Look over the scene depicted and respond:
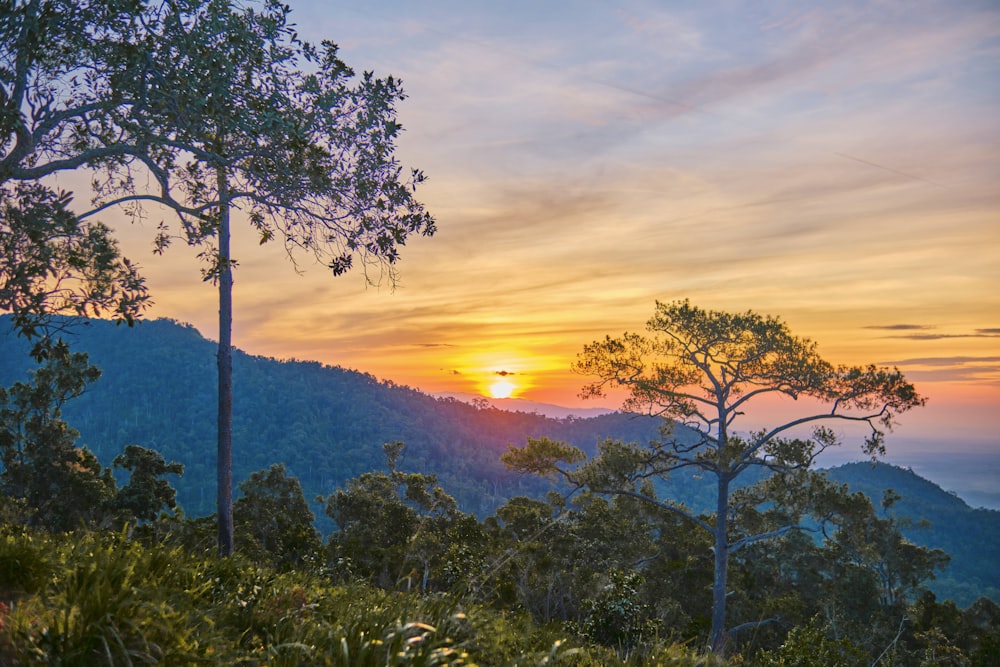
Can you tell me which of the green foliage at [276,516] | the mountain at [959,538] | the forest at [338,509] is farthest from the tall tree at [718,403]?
the mountain at [959,538]

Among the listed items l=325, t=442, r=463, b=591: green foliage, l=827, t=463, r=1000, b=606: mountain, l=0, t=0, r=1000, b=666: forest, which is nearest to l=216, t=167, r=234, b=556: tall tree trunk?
l=0, t=0, r=1000, b=666: forest

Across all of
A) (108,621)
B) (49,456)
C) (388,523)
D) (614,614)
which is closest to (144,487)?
(49,456)

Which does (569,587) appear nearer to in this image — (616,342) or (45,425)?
(616,342)

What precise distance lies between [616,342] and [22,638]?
2266 centimetres

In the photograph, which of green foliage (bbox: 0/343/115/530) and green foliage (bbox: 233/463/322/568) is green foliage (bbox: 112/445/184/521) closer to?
green foliage (bbox: 0/343/115/530)

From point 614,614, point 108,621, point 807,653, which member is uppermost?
point 108,621

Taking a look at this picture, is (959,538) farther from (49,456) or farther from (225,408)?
(225,408)

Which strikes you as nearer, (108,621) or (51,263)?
(108,621)

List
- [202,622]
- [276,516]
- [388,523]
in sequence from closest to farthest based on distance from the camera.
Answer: [202,622] → [388,523] → [276,516]

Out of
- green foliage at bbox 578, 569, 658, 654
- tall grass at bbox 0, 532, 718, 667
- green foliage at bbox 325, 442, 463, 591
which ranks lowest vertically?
green foliage at bbox 325, 442, 463, 591

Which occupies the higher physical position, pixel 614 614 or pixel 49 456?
pixel 49 456

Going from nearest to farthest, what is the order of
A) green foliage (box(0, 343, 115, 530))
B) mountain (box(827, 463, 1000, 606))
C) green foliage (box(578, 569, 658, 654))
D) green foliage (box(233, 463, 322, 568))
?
green foliage (box(578, 569, 658, 654))
green foliage (box(0, 343, 115, 530))
green foliage (box(233, 463, 322, 568))
mountain (box(827, 463, 1000, 606))

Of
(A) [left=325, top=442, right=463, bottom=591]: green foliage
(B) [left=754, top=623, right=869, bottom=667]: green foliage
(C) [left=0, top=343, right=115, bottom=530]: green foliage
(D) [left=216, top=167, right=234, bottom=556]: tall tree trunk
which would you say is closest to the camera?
(B) [left=754, top=623, right=869, bottom=667]: green foliage

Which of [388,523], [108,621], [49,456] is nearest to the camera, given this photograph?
[108,621]
